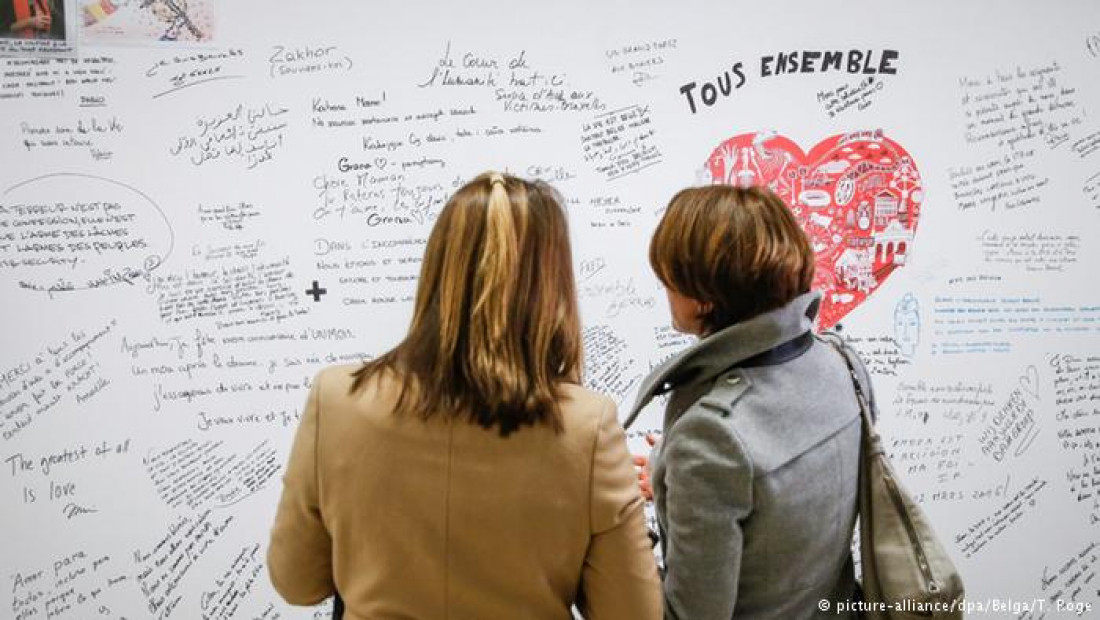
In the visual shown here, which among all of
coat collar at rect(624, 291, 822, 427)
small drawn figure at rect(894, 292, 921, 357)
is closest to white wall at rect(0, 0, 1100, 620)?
small drawn figure at rect(894, 292, 921, 357)

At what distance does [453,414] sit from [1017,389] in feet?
6.23

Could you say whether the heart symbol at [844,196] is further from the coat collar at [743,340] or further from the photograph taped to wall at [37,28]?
the photograph taped to wall at [37,28]

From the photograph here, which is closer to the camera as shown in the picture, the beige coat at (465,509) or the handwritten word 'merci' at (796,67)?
the beige coat at (465,509)

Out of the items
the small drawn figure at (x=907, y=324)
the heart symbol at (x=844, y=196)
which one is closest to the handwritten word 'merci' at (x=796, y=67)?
the heart symbol at (x=844, y=196)

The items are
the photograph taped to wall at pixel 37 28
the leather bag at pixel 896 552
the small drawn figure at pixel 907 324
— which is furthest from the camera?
the small drawn figure at pixel 907 324

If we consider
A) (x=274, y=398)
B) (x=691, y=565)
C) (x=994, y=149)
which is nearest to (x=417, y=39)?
(x=274, y=398)

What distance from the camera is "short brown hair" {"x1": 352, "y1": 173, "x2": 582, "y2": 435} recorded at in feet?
2.64

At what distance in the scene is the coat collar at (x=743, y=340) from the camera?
0.99m

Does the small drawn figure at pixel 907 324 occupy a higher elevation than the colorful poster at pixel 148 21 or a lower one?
lower

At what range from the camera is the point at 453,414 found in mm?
806

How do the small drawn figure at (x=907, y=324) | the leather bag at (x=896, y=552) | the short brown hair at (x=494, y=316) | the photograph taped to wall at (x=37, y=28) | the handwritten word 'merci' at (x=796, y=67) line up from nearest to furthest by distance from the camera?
the short brown hair at (x=494, y=316) < the leather bag at (x=896, y=552) < the photograph taped to wall at (x=37, y=28) < the handwritten word 'merci' at (x=796, y=67) < the small drawn figure at (x=907, y=324)

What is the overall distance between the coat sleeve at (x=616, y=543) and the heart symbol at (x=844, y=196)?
1.15 meters

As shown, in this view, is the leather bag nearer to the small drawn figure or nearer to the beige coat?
the beige coat

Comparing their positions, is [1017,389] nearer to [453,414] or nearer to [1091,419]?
[1091,419]
